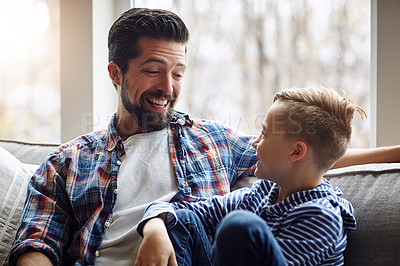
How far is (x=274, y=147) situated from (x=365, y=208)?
0.31m

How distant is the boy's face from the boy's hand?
0.33m

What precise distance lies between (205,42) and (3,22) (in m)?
1.27

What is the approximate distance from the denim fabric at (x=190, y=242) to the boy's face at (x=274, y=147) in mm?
239

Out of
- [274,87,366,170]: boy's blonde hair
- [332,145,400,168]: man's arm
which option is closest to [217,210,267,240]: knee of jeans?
[274,87,366,170]: boy's blonde hair

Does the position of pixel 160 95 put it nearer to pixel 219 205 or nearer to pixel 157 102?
pixel 157 102

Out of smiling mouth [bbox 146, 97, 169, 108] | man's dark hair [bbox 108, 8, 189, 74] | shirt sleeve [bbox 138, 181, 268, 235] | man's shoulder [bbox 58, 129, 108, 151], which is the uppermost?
man's dark hair [bbox 108, 8, 189, 74]

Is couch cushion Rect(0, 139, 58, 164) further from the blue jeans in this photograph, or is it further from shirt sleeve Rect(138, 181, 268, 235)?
the blue jeans

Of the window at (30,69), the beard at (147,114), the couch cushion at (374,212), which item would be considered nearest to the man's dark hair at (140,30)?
the beard at (147,114)

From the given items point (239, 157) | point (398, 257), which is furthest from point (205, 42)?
point (398, 257)

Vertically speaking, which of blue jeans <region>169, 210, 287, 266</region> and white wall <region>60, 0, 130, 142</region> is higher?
white wall <region>60, 0, 130, 142</region>

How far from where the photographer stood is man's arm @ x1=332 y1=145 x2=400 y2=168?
1455 millimetres

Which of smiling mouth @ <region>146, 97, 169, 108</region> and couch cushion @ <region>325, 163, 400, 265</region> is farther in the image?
smiling mouth @ <region>146, 97, 169, 108</region>

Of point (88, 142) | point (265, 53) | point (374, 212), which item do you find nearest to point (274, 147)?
point (374, 212)

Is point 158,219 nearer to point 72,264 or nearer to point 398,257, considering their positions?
point 72,264
